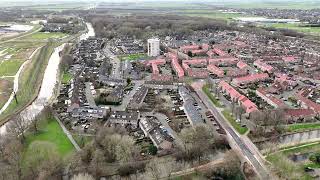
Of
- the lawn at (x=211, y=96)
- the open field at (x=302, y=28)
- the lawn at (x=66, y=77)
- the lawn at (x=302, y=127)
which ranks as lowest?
the lawn at (x=302, y=127)

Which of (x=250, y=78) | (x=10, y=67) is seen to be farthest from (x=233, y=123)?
(x=10, y=67)

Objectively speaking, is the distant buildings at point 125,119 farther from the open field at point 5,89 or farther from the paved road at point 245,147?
the open field at point 5,89

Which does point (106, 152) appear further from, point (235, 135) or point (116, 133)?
point (235, 135)

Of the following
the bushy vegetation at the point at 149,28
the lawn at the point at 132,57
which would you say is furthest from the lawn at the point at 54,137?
the bushy vegetation at the point at 149,28

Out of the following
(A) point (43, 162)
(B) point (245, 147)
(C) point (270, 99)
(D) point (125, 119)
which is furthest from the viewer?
(C) point (270, 99)

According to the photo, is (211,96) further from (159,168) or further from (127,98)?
(159,168)

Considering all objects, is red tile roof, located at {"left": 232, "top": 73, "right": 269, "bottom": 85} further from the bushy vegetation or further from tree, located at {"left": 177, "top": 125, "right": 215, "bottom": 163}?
the bushy vegetation
